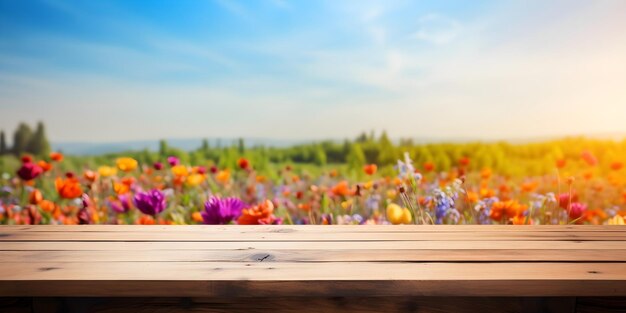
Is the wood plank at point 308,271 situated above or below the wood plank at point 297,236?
below

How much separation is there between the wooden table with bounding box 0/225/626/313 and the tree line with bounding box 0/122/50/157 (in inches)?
208

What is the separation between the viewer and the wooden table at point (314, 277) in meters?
1.21

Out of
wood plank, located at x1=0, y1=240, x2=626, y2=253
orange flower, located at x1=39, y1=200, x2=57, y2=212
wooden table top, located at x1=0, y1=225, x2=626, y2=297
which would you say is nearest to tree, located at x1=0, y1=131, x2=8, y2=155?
orange flower, located at x1=39, y1=200, x2=57, y2=212

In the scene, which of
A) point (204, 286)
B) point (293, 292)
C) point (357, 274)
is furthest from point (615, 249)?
point (204, 286)

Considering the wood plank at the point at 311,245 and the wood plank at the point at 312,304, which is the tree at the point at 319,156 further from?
the wood plank at the point at 312,304

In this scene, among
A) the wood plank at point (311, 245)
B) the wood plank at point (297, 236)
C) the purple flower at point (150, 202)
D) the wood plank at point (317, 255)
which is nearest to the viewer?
the wood plank at point (317, 255)

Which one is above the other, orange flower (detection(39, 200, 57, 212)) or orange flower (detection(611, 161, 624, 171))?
orange flower (detection(611, 161, 624, 171))

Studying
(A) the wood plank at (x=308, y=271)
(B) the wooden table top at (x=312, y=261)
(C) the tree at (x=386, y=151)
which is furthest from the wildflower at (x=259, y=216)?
(C) the tree at (x=386, y=151)

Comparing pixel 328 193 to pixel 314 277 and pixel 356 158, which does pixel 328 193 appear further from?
pixel 356 158

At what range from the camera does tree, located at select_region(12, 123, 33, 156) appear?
6.29 m

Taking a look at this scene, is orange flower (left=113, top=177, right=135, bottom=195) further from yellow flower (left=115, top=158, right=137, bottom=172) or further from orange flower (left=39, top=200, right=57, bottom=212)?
orange flower (left=39, top=200, right=57, bottom=212)

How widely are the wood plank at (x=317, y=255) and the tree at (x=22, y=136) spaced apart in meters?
5.40

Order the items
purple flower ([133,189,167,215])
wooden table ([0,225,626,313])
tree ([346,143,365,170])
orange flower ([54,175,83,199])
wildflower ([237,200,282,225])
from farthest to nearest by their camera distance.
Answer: tree ([346,143,365,170]) < orange flower ([54,175,83,199]) < purple flower ([133,189,167,215]) < wildflower ([237,200,282,225]) < wooden table ([0,225,626,313])

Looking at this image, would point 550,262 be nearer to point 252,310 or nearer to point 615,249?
point 615,249
